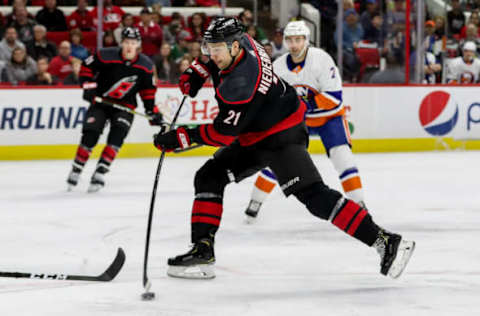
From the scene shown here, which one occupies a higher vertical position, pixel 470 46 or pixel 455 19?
pixel 455 19

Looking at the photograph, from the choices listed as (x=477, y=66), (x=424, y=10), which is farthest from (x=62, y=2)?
(x=477, y=66)

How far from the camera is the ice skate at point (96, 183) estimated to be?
6469 millimetres

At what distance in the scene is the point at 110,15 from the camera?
912 centimetres

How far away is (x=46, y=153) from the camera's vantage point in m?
8.65

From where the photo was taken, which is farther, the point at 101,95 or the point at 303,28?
the point at 101,95

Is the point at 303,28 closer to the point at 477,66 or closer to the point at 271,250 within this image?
the point at 271,250

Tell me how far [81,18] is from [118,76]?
117 inches

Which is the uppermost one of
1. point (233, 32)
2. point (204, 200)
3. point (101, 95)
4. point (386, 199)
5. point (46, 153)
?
point (233, 32)

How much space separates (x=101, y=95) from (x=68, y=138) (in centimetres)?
221

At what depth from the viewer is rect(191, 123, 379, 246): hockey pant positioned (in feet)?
11.1

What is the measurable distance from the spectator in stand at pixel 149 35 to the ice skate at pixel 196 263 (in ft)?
20.0

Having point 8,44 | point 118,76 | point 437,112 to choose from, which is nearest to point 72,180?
point 118,76

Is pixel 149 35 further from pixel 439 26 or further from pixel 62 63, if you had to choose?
pixel 439 26

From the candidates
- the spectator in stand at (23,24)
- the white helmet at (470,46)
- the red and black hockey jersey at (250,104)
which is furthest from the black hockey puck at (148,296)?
the white helmet at (470,46)
